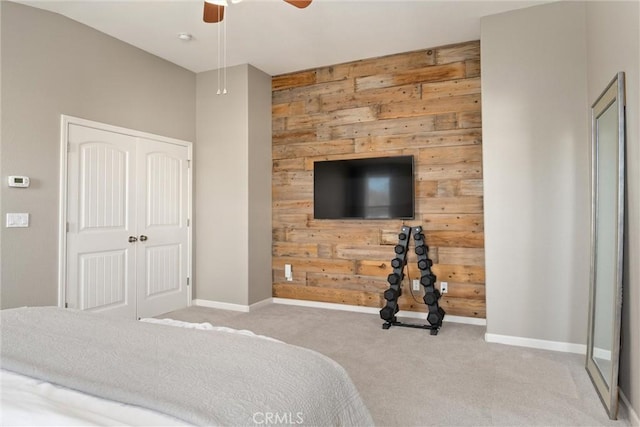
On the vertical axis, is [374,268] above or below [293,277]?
above

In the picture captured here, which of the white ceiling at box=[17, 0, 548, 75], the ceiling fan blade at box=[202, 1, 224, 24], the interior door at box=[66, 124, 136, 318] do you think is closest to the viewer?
the ceiling fan blade at box=[202, 1, 224, 24]

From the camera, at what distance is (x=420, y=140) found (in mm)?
4293

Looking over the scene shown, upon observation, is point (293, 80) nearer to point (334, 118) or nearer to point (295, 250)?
point (334, 118)

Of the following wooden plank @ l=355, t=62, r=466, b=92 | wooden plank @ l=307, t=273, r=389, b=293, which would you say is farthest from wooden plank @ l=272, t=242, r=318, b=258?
wooden plank @ l=355, t=62, r=466, b=92

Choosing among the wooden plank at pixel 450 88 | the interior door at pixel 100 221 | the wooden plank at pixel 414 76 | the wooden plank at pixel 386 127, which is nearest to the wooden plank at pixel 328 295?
the interior door at pixel 100 221

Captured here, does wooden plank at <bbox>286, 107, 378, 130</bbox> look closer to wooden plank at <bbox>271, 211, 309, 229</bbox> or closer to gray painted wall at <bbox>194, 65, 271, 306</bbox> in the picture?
gray painted wall at <bbox>194, 65, 271, 306</bbox>

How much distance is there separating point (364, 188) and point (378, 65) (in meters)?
1.43

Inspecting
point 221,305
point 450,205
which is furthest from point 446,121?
point 221,305

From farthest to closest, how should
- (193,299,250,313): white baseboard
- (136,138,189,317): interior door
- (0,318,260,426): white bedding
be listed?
(193,299,250,313): white baseboard
(136,138,189,317): interior door
(0,318,260,426): white bedding

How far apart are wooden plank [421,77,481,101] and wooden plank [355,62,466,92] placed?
54 millimetres

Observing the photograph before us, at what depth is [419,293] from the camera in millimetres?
4273

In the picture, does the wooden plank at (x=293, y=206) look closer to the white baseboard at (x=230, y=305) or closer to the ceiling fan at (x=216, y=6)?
the white baseboard at (x=230, y=305)

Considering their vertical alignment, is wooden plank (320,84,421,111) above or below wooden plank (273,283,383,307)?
above

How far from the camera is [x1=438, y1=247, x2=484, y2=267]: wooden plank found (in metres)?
4.01
